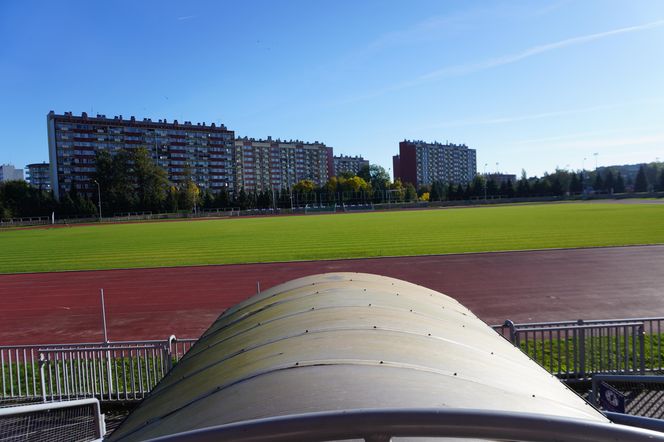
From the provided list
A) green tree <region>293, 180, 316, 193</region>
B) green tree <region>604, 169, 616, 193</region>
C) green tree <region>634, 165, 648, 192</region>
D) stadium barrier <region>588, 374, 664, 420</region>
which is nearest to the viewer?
stadium barrier <region>588, 374, 664, 420</region>

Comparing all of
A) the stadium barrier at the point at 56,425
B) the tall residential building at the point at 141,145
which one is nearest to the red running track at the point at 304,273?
→ the stadium barrier at the point at 56,425

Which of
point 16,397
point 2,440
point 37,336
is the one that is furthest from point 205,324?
point 2,440

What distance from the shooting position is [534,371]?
10.4 ft

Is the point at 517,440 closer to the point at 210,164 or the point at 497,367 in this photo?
the point at 497,367

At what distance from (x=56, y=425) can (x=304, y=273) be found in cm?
1382

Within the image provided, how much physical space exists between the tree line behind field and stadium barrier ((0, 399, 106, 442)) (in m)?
103

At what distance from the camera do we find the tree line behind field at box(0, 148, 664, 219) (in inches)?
3826

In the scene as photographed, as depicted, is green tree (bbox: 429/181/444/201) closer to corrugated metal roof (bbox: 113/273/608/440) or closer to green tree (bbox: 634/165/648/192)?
green tree (bbox: 634/165/648/192)

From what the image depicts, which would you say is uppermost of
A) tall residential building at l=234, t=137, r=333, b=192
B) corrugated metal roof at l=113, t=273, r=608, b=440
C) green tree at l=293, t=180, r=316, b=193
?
tall residential building at l=234, t=137, r=333, b=192

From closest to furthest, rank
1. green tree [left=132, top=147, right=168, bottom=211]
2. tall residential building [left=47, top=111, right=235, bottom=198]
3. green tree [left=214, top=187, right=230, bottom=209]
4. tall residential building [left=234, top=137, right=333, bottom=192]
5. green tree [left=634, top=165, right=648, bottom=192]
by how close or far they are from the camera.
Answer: green tree [left=132, top=147, right=168, bottom=211] < green tree [left=214, top=187, right=230, bottom=209] < tall residential building [left=47, top=111, right=235, bottom=198] < green tree [left=634, top=165, right=648, bottom=192] < tall residential building [left=234, top=137, right=333, bottom=192]

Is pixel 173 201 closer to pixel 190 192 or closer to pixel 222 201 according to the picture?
pixel 190 192

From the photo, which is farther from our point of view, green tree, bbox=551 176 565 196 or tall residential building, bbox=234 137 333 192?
tall residential building, bbox=234 137 333 192

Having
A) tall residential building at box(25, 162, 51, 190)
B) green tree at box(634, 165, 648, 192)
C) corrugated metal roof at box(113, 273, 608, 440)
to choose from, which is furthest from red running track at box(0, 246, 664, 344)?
tall residential building at box(25, 162, 51, 190)

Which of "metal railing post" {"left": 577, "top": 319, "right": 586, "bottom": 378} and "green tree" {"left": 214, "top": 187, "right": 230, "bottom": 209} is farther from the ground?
"green tree" {"left": 214, "top": 187, "right": 230, "bottom": 209}
